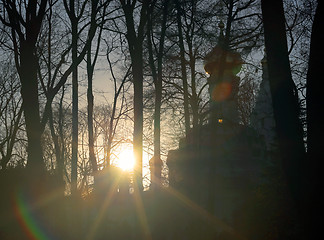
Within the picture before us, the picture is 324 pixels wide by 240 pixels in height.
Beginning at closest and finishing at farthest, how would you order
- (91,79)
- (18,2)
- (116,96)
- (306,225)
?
(306,225)
(18,2)
(91,79)
(116,96)

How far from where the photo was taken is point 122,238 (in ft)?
32.7

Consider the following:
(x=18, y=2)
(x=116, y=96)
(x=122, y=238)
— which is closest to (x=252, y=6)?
(x=18, y=2)

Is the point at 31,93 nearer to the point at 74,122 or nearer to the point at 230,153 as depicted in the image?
the point at 74,122

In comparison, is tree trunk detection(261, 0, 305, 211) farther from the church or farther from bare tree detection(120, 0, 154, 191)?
the church

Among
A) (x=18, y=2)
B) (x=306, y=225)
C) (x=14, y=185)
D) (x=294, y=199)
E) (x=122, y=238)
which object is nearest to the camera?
(x=306, y=225)

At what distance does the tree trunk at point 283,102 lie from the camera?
700 centimetres

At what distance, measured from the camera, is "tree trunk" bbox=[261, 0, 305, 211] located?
23.0ft

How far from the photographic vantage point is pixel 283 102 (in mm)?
7332

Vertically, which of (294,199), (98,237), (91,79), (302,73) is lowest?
(98,237)

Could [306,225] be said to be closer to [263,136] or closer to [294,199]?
[294,199]

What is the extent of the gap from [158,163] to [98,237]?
6.60m

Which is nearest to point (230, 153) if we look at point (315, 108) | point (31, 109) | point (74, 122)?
point (74, 122)

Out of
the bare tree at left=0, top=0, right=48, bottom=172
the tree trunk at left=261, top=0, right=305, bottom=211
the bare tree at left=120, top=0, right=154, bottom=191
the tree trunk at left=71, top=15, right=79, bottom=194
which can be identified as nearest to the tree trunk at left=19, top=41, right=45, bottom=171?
the bare tree at left=0, top=0, right=48, bottom=172

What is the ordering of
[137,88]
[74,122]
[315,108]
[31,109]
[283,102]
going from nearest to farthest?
[315,108] → [283,102] → [31,109] → [137,88] → [74,122]
